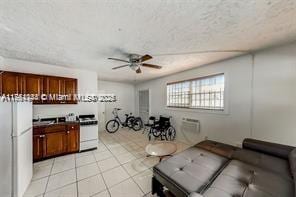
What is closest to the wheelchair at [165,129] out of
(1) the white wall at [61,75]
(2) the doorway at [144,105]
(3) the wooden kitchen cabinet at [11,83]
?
(2) the doorway at [144,105]

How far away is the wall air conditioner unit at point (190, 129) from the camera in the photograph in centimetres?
374

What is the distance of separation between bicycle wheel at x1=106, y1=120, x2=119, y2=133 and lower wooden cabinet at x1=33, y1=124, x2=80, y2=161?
234cm

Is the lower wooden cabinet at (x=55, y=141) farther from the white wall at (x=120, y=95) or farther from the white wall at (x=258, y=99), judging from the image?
the white wall at (x=258, y=99)

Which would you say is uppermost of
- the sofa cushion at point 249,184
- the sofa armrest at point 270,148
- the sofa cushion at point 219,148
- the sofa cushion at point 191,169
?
the sofa armrest at point 270,148

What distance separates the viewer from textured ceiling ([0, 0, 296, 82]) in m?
1.31

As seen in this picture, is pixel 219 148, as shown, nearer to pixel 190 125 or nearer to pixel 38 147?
pixel 190 125

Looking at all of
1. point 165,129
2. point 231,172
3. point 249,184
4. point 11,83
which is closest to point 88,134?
point 11,83

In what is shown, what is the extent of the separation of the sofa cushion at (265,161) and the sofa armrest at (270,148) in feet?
0.24

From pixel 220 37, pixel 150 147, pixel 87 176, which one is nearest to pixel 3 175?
pixel 87 176

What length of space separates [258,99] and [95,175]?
11.6 ft

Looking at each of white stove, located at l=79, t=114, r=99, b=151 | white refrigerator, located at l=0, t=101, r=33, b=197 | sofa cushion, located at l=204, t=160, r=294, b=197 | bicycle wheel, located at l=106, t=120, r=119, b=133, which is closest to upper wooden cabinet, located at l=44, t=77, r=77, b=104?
white stove, located at l=79, t=114, r=99, b=151

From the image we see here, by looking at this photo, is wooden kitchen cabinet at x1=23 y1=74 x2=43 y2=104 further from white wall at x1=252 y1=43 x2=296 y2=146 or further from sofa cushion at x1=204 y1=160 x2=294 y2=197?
white wall at x1=252 y1=43 x2=296 y2=146

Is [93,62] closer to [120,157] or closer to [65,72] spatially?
[65,72]

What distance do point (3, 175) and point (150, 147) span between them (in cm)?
218
